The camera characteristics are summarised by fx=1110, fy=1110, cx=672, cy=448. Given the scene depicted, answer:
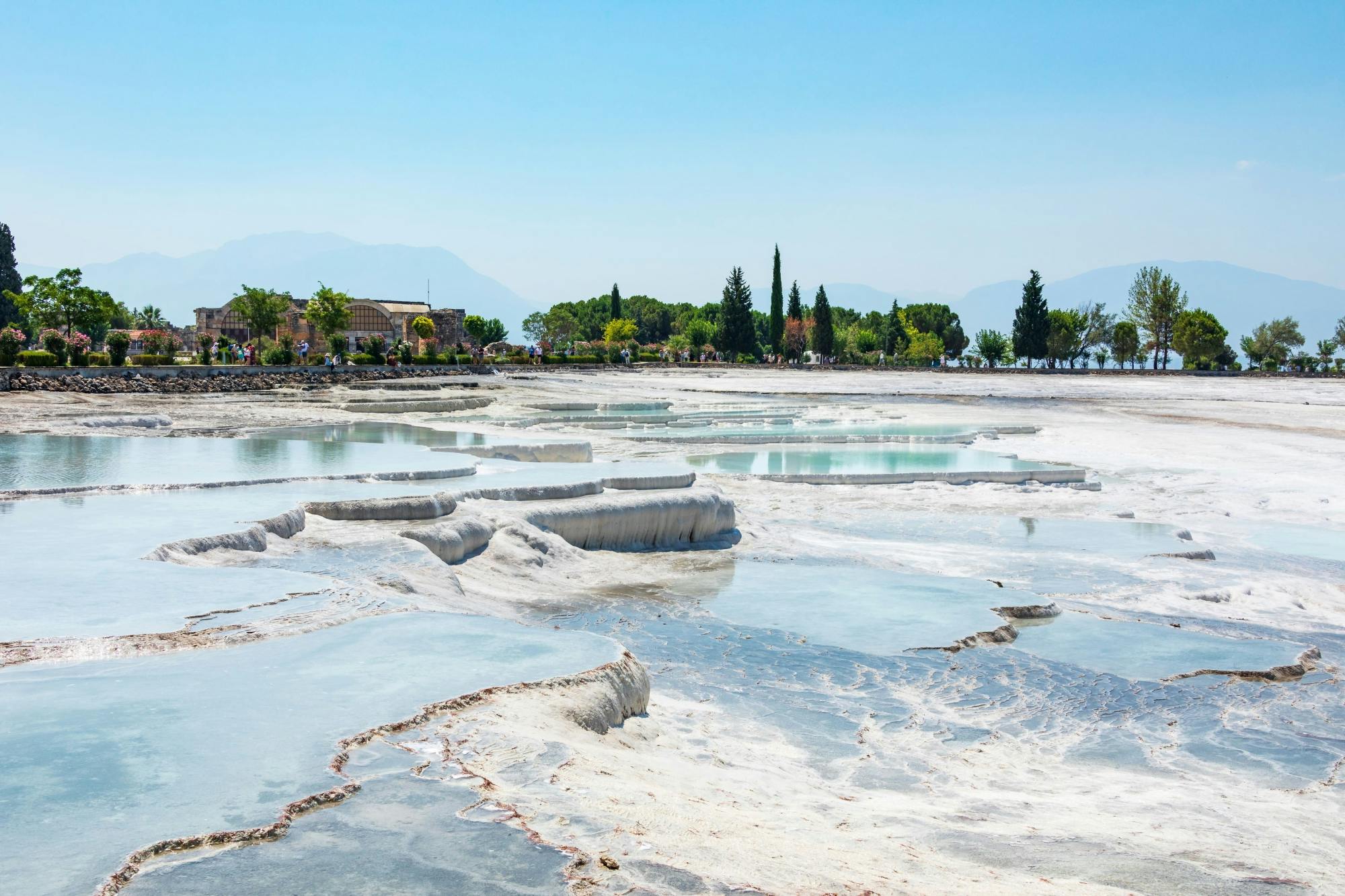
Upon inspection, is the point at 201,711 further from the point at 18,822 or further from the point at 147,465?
the point at 147,465

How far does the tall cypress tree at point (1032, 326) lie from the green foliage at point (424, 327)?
4017cm

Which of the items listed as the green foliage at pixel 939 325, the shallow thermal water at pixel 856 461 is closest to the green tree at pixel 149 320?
the green foliage at pixel 939 325

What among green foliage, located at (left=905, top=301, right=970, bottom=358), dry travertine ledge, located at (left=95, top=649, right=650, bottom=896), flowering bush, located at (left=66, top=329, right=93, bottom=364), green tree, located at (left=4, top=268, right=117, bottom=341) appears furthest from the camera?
green foliage, located at (left=905, top=301, right=970, bottom=358)

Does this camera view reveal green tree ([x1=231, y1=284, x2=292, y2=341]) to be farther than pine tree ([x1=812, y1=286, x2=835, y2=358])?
No

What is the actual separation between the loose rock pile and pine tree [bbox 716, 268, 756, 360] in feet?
119

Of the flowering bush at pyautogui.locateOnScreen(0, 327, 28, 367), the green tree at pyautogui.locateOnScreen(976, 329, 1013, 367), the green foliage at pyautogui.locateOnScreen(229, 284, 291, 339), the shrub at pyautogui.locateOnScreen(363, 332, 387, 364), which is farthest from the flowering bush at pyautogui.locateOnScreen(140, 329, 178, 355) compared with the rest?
the green tree at pyautogui.locateOnScreen(976, 329, 1013, 367)

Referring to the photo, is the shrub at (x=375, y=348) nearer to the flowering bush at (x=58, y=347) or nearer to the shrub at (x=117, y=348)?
the shrub at (x=117, y=348)

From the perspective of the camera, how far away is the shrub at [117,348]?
34688mm

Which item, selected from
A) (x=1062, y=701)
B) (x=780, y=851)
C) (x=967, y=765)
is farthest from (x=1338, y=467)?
(x=780, y=851)

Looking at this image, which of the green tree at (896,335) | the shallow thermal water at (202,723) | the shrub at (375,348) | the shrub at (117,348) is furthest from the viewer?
the green tree at (896,335)

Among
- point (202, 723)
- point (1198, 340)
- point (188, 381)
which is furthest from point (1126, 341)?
point (202, 723)

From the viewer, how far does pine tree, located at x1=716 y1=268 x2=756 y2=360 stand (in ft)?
258

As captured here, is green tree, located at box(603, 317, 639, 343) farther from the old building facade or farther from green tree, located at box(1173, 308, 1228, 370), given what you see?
green tree, located at box(1173, 308, 1228, 370)

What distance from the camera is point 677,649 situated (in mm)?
8031
